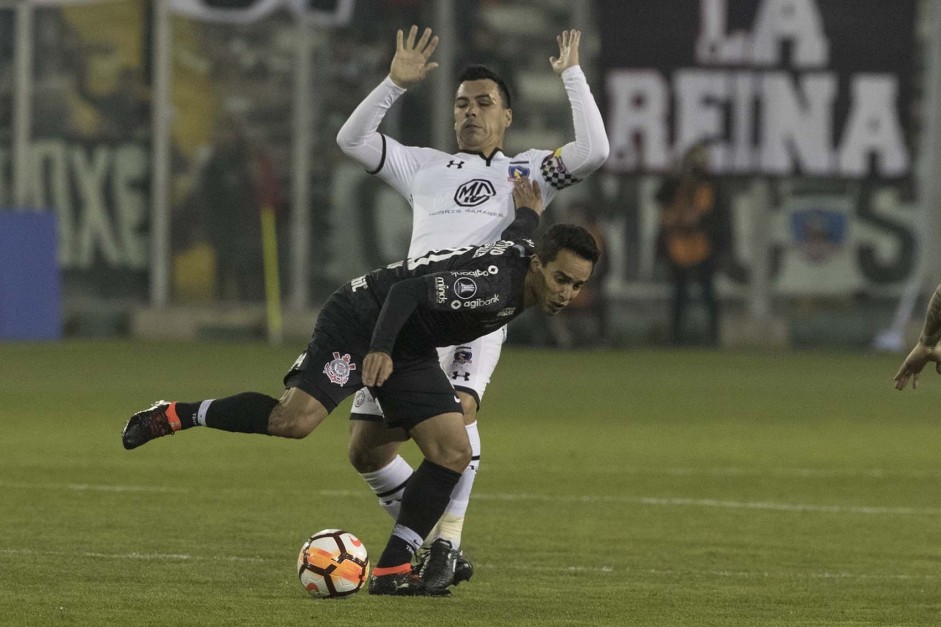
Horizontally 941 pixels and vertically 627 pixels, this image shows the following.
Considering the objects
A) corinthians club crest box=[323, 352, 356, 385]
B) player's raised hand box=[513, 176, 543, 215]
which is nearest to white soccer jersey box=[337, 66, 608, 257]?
player's raised hand box=[513, 176, 543, 215]

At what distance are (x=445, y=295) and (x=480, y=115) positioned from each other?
1.76 meters

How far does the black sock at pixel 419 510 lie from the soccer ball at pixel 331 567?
0.15m

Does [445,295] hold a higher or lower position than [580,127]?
lower

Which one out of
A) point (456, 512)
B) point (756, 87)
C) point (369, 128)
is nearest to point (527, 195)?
point (369, 128)

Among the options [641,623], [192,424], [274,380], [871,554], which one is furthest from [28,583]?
[274,380]

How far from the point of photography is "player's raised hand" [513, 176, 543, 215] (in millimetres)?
8664

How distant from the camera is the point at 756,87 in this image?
26281 mm

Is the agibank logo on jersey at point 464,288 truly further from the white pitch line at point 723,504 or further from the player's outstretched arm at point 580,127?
the white pitch line at point 723,504

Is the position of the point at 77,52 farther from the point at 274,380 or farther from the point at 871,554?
the point at 871,554

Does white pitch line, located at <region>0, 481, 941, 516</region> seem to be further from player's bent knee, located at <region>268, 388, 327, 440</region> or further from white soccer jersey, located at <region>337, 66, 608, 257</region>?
player's bent knee, located at <region>268, 388, 327, 440</region>

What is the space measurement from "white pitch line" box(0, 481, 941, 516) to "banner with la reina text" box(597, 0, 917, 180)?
48.6 ft

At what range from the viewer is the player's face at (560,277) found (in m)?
7.68

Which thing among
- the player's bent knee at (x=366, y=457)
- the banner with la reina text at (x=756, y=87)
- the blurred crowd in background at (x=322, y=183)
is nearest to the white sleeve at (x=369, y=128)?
the player's bent knee at (x=366, y=457)

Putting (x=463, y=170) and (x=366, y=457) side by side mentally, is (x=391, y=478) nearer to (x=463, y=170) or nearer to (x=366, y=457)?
(x=366, y=457)
